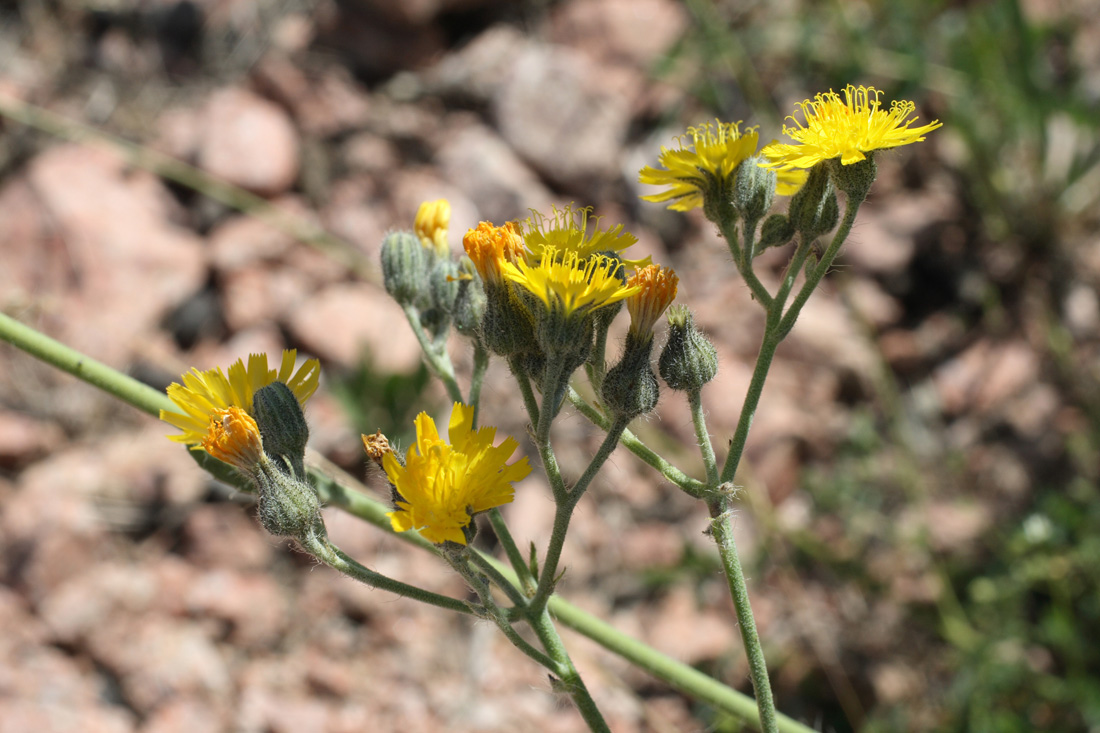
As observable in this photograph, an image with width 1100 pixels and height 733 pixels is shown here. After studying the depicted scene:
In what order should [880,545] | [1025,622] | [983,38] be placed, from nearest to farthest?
1. [1025,622]
2. [880,545]
3. [983,38]

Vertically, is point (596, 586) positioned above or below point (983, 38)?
below

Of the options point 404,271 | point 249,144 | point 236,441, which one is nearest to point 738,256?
point 404,271

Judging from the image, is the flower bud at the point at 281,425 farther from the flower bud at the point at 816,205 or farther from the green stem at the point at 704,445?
the flower bud at the point at 816,205

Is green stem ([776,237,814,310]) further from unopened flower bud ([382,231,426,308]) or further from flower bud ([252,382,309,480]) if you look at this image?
flower bud ([252,382,309,480])

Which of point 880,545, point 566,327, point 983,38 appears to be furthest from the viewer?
point 983,38

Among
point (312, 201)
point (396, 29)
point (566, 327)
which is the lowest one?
point (566, 327)

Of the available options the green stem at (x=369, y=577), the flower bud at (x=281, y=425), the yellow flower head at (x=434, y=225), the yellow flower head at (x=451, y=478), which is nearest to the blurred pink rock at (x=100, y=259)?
the yellow flower head at (x=434, y=225)

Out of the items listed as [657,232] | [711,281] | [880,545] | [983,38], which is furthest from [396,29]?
[880,545]

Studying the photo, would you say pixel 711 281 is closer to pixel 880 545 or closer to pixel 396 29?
pixel 880 545
